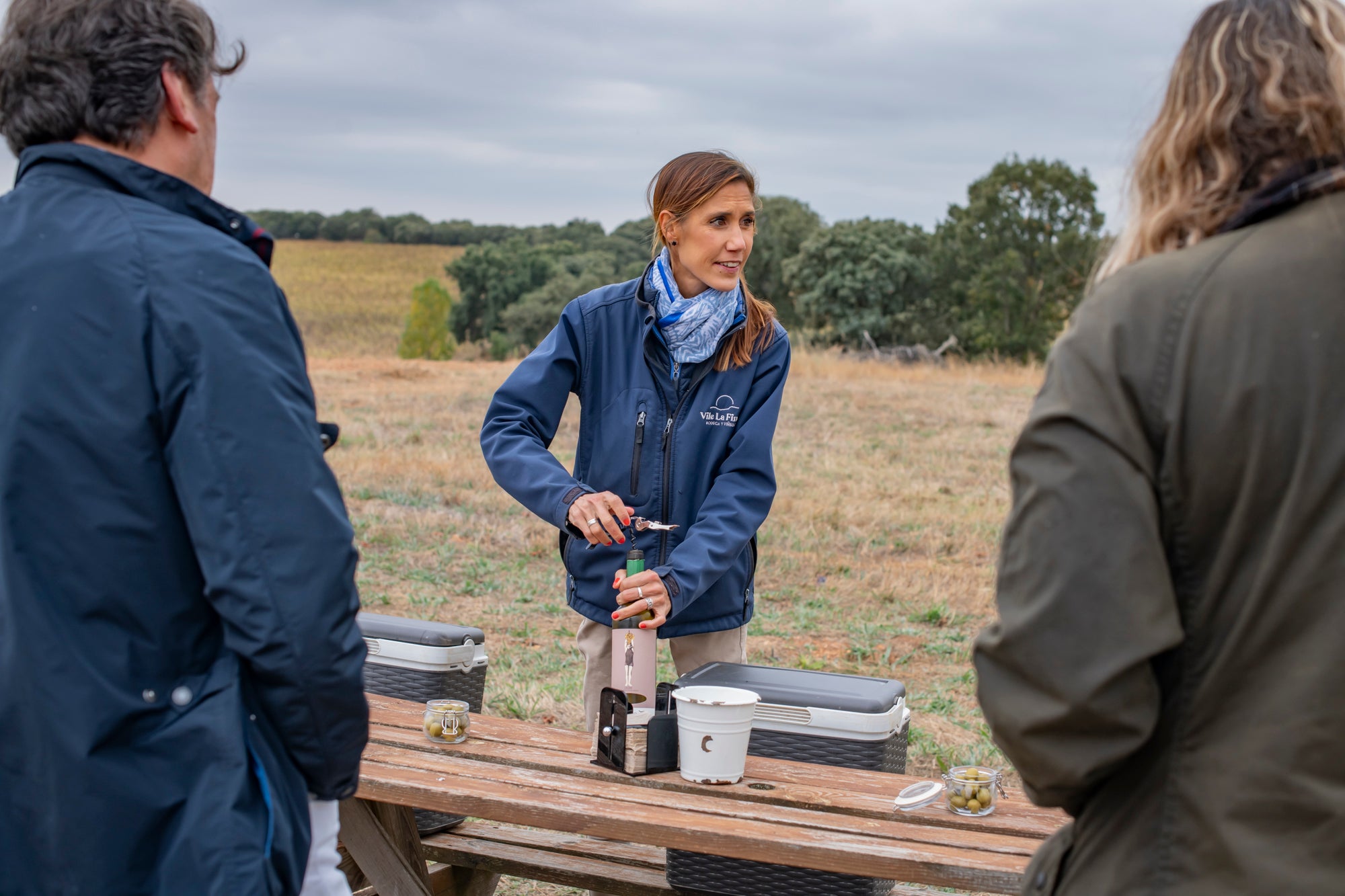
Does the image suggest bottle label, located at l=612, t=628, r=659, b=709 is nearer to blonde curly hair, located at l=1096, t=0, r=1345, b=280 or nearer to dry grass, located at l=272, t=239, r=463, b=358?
blonde curly hair, located at l=1096, t=0, r=1345, b=280

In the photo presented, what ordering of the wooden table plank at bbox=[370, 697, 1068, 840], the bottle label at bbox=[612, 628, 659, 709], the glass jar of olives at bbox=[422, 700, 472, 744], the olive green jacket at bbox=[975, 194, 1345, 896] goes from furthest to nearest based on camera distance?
1. the glass jar of olives at bbox=[422, 700, 472, 744]
2. the bottle label at bbox=[612, 628, 659, 709]
3. the wooden table plank at bbox=[370, 697, 1068, 840]
4. the olive green jacket at bbox=[975, 194, 1345, 896]

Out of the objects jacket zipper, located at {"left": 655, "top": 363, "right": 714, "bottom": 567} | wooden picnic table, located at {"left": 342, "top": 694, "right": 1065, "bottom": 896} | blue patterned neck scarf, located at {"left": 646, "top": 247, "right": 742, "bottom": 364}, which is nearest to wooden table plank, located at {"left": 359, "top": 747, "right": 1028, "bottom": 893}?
wooden picnic table, located at {"left": 342, "top": 694, "right": 1065, "bottom": 896}

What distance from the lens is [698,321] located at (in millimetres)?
3074

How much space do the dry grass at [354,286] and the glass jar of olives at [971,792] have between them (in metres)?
40.8

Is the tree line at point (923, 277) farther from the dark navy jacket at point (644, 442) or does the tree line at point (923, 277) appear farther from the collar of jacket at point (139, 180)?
the collar of jacket at point (139, 180)

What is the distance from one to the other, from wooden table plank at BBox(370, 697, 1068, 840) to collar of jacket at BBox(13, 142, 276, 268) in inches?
56.7

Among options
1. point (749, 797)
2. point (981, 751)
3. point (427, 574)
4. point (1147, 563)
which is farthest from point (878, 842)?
point (427, 574)

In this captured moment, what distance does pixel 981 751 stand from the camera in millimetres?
4750

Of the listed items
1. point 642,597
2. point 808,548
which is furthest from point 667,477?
point 808,548

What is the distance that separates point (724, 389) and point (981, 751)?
8.06 ft

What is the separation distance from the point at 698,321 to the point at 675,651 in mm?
931

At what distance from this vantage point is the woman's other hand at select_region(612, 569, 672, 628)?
8.68 ft

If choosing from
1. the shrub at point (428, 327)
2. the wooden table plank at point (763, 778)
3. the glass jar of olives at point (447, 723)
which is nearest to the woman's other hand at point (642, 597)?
the wooden table plank at point (763, 778)

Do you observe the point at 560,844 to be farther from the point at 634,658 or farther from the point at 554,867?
the point at 634,658
